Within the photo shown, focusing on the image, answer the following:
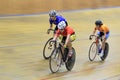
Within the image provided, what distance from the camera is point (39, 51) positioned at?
1111 cm

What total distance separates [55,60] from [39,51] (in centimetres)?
215

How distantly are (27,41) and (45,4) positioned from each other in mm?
5268

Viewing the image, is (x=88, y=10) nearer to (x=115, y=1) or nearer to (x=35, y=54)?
(x=115, y=1)

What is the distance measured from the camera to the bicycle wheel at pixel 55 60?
8898mm

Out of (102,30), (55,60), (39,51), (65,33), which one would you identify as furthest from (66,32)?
(39,51)

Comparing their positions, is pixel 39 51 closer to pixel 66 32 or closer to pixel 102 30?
pixel 102 30

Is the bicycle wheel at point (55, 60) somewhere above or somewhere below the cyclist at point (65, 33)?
below

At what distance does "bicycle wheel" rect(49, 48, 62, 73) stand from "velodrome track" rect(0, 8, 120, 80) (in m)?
0.16

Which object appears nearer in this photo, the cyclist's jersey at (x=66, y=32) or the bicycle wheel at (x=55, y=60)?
the bicycle wheel at (x=55, y=60)

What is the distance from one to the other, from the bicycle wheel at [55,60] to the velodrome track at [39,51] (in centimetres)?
16

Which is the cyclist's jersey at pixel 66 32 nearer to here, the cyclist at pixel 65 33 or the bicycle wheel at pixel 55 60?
the cyclist at pixel 65 33

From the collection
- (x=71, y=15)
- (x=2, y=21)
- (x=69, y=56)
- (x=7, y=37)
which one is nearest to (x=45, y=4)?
(x=71, y=15)

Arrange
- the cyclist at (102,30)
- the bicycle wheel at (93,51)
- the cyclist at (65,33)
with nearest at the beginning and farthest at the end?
1. the cyclist at (65,33)
2. the cyclist at (102,30)
3. the bicycle wheel at (93,51)

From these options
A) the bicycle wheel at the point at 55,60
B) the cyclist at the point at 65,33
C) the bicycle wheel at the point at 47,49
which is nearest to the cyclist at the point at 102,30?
the bicycle wheel at the point at 47,49
